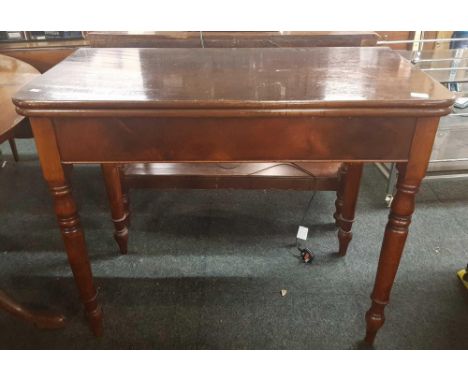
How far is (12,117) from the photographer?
990mm

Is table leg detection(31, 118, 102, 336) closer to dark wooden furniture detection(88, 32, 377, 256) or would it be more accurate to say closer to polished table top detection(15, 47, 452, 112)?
polished table top detection(15, 47, 452, 112)

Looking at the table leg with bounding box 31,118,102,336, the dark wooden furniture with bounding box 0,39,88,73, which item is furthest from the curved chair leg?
the dark wooden furniture with bounding box 0,39,88,73

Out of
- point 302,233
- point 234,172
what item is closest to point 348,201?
point 302,233

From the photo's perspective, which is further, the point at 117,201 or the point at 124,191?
the point at 124,191

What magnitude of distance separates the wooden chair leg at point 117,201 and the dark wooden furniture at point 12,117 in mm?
300

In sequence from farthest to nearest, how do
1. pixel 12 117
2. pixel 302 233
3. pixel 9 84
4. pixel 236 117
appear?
pixel 302 233, pixel 9 84, pixel 12 117, pixel 236 117

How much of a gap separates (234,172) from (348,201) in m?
0.40

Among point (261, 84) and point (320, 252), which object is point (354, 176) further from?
point (261, 84)

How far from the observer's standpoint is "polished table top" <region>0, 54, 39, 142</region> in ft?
3.15

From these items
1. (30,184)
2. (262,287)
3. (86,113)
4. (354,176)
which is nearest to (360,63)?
(354,176)

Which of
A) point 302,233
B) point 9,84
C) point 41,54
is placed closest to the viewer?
point 9,84

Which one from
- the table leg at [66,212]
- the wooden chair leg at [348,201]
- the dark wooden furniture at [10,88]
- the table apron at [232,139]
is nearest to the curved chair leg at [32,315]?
the table leg at [66,212]

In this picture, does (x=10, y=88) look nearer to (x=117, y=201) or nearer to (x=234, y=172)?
(x=117, y=201)

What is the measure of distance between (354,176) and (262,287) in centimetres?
46
